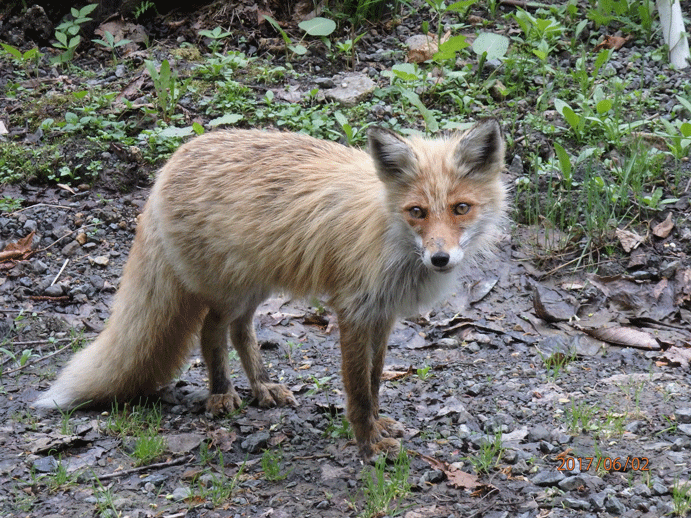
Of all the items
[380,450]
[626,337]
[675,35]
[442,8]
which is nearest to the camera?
[380,450]

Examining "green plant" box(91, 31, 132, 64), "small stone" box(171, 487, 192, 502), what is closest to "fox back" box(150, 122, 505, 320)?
"small stone" box(171, 487, 192, 502)

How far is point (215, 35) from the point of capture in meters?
8.34

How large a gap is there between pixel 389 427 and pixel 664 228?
3.32 meters

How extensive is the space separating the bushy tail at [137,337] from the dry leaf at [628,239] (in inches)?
143

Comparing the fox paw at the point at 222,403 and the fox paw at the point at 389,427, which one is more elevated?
the fox paw at the point at 389,427

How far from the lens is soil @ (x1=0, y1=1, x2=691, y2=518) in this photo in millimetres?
3793

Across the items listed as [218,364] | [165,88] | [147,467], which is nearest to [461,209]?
[218,364]

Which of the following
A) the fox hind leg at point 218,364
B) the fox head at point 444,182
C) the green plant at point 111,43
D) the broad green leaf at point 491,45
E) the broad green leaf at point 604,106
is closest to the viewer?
the fox head at point 444,182

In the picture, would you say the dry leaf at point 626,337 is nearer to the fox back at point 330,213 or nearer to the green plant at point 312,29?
the fox back at point 330,213

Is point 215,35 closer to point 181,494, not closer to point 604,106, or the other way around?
point 604,106

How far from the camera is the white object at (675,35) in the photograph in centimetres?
779

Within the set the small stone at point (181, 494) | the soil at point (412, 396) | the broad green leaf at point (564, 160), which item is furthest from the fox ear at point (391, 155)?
the broad green leaf at point (564, 160)

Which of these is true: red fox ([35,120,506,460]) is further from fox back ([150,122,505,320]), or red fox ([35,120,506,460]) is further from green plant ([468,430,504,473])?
green plant ([468,430,504,473])

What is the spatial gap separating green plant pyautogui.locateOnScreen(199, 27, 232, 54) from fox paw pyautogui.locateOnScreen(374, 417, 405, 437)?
17.6 ft
